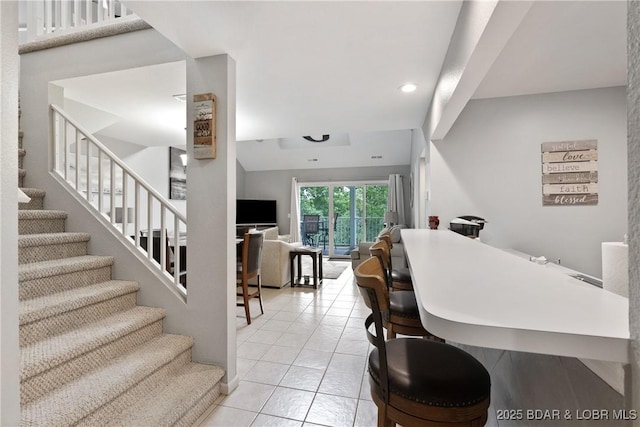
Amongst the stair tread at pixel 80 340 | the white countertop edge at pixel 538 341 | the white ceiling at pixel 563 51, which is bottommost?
the stair tread at pixel 80 340

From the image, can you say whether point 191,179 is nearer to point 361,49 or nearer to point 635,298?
point 361,49

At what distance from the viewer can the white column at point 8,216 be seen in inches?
33.2

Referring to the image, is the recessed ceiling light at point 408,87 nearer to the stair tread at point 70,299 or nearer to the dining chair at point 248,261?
the dining chair at point 248,261

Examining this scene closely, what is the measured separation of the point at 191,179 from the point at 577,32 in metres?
2.75

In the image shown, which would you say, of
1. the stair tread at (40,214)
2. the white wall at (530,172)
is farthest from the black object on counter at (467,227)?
the stair tread at (40,214)

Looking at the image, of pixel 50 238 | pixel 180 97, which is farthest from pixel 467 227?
pixel 50 238

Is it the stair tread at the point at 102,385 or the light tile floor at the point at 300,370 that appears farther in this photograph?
the light tile floor at the point at 300,370

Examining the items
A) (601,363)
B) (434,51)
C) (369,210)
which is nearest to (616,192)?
(434,51)

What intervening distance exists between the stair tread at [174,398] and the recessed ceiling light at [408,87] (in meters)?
2.56

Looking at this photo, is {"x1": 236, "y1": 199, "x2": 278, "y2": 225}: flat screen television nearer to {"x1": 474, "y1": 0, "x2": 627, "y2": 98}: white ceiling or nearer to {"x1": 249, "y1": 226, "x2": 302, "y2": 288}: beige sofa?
{"x1": 249, "y1": 226, "x2": 302, "y2": 288}: beige sofa

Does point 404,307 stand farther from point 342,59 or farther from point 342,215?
point 342,215

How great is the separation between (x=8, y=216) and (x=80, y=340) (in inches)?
41.8

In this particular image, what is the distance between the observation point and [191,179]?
2.01m

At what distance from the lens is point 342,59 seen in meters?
2.04
